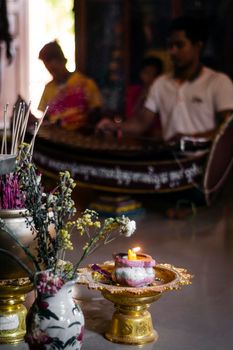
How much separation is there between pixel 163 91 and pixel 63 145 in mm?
983

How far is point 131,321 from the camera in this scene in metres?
3.54

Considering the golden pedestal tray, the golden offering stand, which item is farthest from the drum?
the golden offering stand

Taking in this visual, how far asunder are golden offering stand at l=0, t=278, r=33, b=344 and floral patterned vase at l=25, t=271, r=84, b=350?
0.45 meters

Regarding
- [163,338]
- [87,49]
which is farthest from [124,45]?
[163,338]

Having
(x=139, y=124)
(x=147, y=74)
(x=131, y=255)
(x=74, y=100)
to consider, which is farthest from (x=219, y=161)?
(x=131, y=255)

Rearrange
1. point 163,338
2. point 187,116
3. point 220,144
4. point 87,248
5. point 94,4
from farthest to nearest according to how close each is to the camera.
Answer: point 94,4
point 187,116
point 220,144
point 163,338
point 87,248

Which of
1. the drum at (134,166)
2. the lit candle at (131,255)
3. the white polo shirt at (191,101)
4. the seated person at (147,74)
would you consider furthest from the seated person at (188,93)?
the lit candle at (131,255)

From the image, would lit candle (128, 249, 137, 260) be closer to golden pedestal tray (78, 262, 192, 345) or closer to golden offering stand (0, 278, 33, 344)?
golden pedestal tray (78, 262, 192, 345)

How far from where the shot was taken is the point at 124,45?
30.7ft

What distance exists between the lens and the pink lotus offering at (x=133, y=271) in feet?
11.5

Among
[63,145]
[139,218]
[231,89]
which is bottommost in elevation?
[139,218]

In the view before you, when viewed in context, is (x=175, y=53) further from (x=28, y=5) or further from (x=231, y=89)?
(x=28, y=5)

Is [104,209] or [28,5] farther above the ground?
[28,5]

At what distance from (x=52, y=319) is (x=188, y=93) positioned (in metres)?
3.79
